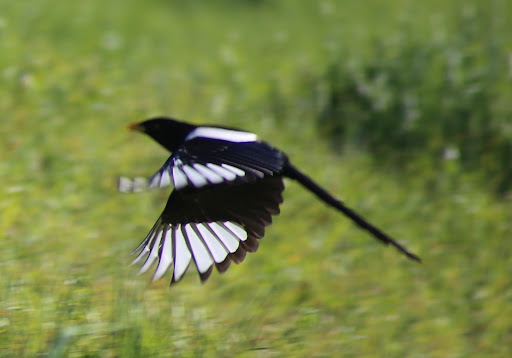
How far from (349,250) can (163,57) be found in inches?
82.9

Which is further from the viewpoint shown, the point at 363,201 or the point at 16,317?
the point at 363,201

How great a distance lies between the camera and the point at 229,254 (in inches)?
115

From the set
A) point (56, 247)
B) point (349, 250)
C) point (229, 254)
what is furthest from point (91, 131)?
point (229, 254)

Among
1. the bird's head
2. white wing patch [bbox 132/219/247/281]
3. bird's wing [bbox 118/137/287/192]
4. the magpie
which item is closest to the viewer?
bird's wing [bbox 118/137/287/192]

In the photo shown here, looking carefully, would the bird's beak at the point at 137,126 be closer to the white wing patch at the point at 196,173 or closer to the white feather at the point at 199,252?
the white feather at the point at 199,252

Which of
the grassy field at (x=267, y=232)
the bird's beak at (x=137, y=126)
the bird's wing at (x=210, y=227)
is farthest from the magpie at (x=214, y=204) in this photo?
the bird's beak at (x=137, y=126)

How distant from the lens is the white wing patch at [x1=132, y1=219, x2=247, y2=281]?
2.86 m

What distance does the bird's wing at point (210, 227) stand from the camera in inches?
113

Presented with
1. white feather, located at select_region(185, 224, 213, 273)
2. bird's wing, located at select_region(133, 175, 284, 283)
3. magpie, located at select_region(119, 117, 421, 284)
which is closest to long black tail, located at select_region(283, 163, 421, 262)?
magpie, located at select_region(119, 117, 421, 284)

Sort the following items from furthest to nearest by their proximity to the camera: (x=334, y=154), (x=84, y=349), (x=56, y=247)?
(x=334, y=154) → (x=56, y=247) → (x=84, y=349)

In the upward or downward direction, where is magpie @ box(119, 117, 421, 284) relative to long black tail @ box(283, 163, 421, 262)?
downward

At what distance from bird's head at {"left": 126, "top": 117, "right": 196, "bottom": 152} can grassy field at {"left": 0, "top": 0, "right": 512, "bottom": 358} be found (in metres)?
0.51

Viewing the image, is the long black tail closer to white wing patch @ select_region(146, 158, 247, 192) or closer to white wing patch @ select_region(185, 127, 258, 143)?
white wing patch @ select_region(185, 127, 258, 143)

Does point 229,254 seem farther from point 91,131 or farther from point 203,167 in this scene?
point 91,131
